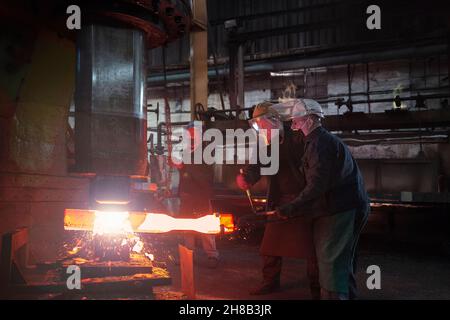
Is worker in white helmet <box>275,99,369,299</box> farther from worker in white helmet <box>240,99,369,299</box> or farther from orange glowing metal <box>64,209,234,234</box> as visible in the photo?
orange glowing metal <box>64,209,234,234</box>

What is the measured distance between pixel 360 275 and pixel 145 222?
9.50 ft

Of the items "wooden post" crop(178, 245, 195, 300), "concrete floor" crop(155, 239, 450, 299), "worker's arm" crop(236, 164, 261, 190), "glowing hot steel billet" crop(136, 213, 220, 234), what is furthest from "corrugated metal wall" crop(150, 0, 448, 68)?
"wooden post" crop(178, 245, 195, 300)

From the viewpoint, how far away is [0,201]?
177 inches

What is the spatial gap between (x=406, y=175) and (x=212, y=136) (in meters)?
3.95

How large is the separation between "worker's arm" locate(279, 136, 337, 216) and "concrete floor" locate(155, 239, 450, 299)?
1271mm

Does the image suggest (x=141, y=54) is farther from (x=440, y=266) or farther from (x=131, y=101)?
(x=440, y=266)

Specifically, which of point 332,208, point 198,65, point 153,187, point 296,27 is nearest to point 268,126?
point 332,208

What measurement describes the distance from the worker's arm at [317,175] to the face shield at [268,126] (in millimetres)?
844

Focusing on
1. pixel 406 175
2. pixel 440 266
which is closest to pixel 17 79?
pixel 440 266

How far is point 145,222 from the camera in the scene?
3787 millimetres

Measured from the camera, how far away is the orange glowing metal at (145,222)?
367cm

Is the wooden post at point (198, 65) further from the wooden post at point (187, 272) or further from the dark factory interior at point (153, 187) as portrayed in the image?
the wooden post at point (187, 272)

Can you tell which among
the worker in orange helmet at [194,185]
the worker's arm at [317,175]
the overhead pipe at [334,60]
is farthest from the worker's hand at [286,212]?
the overhead pipe at [334,60]

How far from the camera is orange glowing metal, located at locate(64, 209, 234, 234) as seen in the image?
12.0 feet
